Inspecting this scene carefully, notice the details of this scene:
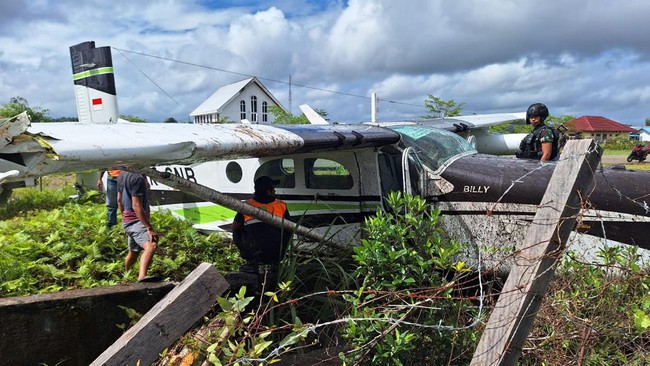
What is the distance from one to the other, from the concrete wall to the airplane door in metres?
2.60

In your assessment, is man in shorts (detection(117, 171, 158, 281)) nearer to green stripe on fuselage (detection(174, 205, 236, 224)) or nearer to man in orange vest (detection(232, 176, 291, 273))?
man in orange vest (detection(232, 176, 291, 273))

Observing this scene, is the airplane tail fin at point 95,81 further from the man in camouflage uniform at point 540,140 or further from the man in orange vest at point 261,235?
the man in camouflage uniform at point 540,140

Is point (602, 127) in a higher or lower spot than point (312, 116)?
lower

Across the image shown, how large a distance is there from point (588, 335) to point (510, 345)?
0.71 meters

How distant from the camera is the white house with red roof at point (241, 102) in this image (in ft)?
148

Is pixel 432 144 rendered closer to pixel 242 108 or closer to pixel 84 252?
pixel 84 252

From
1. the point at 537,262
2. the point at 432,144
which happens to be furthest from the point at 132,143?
the point at 432,144

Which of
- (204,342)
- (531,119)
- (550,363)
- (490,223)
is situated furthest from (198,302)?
(531,119)

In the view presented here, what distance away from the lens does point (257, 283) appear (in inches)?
169

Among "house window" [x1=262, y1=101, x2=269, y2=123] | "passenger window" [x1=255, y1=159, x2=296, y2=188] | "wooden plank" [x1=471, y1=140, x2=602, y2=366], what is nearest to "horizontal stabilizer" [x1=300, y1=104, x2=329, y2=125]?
"passenger window" [x1=255, y1=159, x2=296, y2=188]

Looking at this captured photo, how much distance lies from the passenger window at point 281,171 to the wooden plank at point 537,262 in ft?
14.0

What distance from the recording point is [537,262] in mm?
2098

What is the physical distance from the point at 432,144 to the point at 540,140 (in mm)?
1155

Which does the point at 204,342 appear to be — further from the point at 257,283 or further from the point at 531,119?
the point at 531,119
